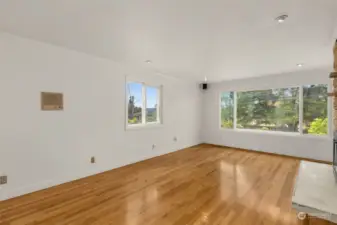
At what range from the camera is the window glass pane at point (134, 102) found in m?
4.40

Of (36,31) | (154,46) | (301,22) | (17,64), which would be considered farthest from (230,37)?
(17,64)

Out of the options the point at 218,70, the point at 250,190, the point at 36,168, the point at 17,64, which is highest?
the point at 218,70

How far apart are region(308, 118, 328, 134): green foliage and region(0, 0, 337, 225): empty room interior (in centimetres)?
3

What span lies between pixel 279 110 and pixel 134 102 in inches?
162

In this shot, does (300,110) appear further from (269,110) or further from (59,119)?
(59,119)

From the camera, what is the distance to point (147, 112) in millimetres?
4883

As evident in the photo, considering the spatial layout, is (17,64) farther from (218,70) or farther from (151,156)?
(218,70)

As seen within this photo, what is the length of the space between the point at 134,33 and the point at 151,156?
3195 mm

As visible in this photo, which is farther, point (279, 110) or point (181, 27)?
point (279, 110)

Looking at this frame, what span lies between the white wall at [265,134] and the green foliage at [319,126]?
200 mm

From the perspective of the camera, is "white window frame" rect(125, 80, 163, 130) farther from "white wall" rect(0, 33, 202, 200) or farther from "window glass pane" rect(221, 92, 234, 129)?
"window glass pane" rect(221, 92, 234, 129)

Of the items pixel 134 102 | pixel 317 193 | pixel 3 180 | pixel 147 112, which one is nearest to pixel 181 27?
pixel 317 193

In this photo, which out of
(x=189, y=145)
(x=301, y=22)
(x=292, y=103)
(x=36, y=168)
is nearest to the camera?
(x=301, y=22)

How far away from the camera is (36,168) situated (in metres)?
2.82
